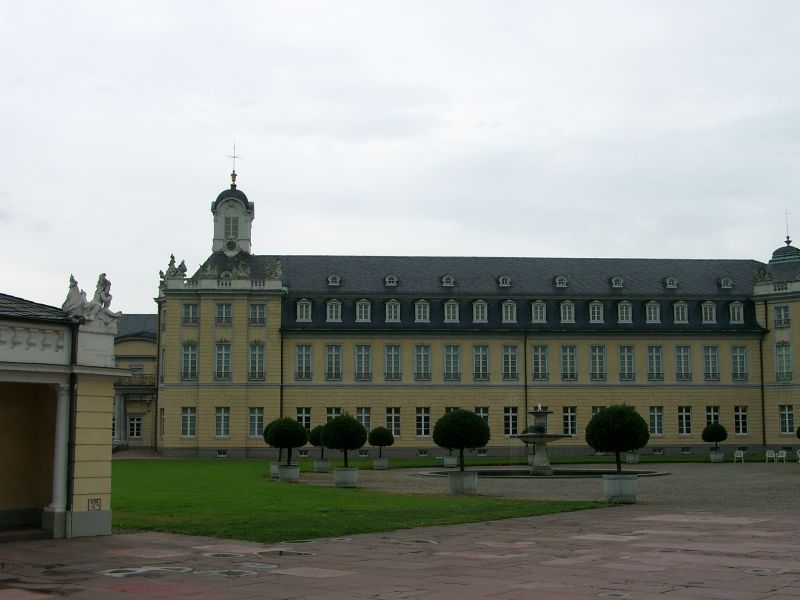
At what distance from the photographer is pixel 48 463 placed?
2017 centimetres

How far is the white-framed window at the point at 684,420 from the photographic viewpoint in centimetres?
6719

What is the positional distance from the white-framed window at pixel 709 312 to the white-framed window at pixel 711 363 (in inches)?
72.2

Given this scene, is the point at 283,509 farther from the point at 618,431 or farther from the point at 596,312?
the point at 596,312

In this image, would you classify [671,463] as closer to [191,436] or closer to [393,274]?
[393,274]

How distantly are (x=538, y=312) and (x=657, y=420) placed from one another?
420 inches

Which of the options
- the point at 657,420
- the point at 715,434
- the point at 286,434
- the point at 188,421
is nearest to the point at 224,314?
the point at 188,421

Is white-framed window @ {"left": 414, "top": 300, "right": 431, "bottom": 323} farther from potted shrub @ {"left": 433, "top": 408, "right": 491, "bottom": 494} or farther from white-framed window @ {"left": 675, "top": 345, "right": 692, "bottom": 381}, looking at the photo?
potted shrub @ {"left": 433, "top": 408, "right": 491, "bottom": 494}

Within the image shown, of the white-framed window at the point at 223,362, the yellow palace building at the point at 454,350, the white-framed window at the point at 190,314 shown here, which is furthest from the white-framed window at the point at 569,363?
the white-framed window at the point at 190,314

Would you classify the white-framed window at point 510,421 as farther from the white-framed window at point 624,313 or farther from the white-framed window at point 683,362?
the white-framed window at point 683,362

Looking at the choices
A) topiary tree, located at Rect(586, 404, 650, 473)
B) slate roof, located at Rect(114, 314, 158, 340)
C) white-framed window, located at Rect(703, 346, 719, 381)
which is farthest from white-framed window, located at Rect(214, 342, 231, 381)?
topiary tree, located at Rect(586, 404, 650, 473)

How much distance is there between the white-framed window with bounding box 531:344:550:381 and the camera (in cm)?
6700

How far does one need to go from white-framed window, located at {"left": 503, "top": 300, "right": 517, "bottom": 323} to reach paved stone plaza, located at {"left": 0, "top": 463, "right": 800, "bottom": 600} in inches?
1714

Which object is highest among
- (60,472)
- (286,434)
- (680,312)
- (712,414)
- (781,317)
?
(680,312)

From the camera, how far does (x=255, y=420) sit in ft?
212
